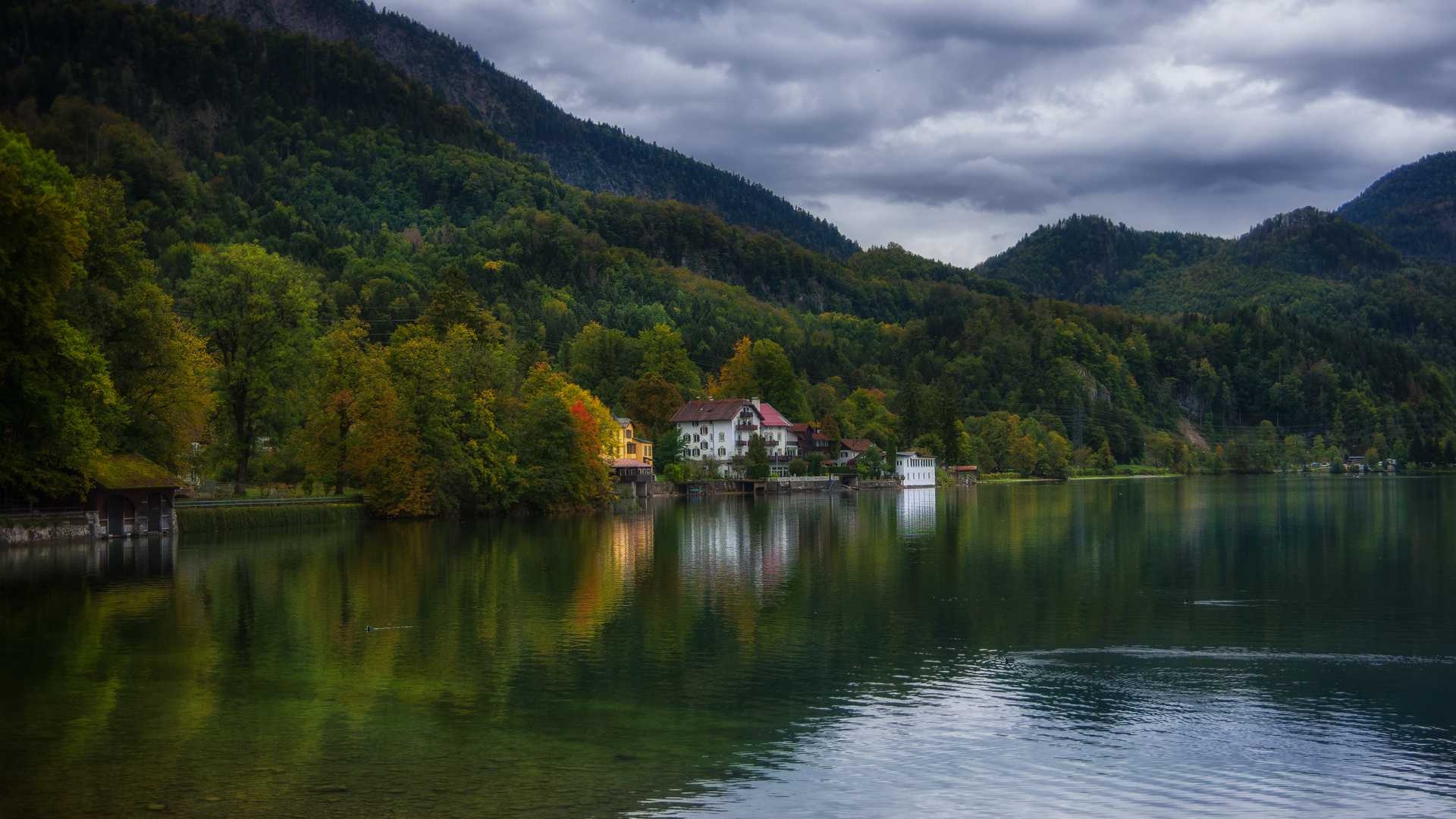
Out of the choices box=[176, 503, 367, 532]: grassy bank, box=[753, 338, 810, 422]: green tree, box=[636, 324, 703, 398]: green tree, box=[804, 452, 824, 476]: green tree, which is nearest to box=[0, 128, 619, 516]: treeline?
box=[176, 503, 367, 532]: grassy bank

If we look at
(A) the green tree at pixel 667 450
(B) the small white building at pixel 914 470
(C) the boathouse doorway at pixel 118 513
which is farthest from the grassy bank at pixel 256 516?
(B) the small white building at pixel 914 470

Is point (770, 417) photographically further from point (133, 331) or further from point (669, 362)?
point (133, 331)

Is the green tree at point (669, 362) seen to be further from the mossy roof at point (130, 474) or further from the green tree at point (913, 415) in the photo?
the mossy roof at point (130, 474)

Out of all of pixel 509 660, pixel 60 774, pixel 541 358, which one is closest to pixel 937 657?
pixel 509 660

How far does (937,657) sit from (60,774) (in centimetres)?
1636

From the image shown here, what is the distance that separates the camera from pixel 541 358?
115125 millimetres

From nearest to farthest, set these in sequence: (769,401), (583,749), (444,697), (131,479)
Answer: (583,749)
(444,697)
(131,479)
(769,401)

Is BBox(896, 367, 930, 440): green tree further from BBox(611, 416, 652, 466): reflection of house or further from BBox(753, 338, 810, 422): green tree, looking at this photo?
BBox(611, 416, 652, 466): reflection of house

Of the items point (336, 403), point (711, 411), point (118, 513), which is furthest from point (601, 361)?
point (118, 513)

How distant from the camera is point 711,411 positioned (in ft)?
438

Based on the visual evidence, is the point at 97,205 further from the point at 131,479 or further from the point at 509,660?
the point at 509,660

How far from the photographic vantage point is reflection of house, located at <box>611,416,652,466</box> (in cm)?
11562

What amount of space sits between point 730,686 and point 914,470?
414 feet

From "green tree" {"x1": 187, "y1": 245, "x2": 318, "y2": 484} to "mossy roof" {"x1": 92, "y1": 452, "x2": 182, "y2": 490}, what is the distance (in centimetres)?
959
